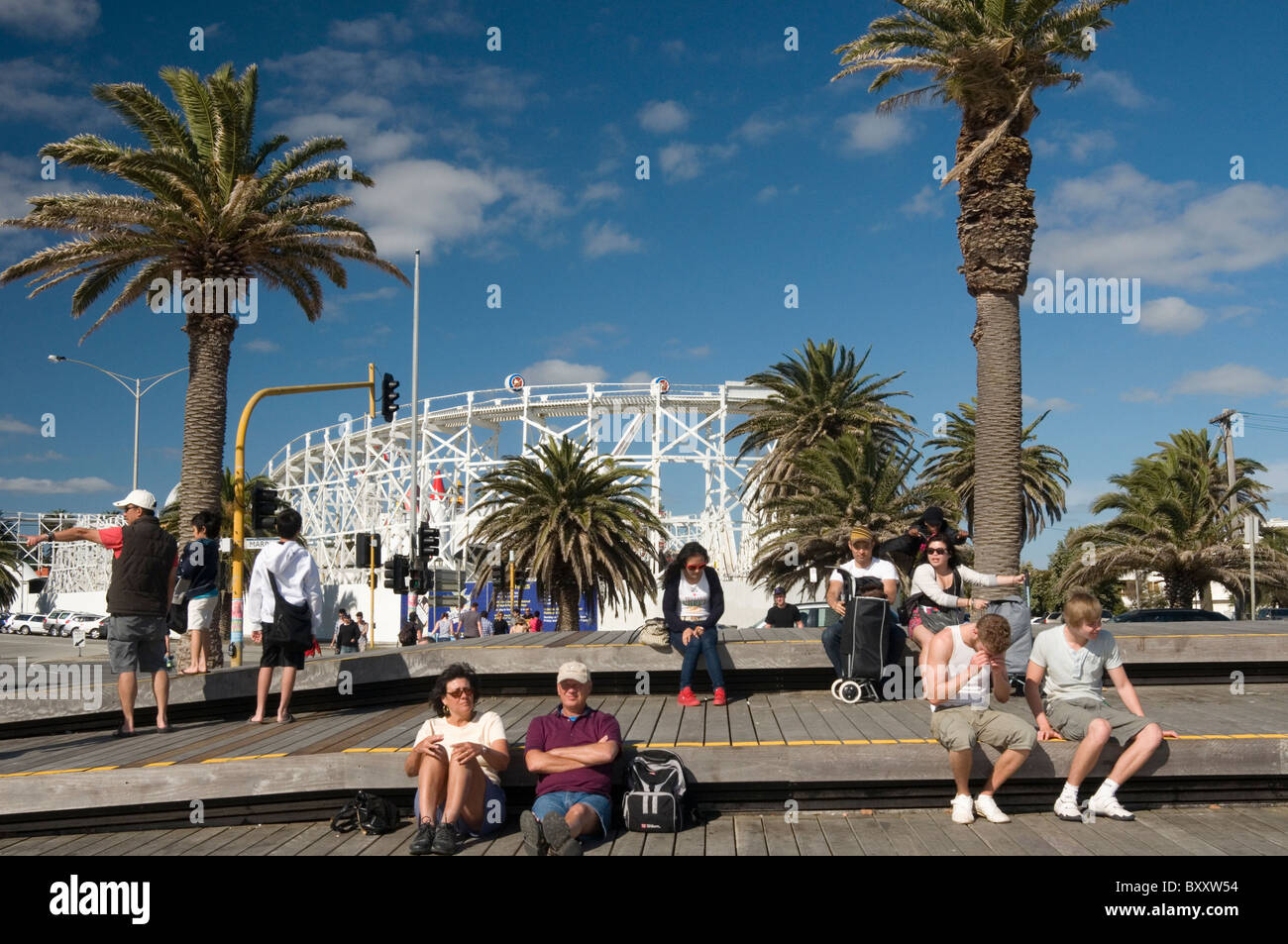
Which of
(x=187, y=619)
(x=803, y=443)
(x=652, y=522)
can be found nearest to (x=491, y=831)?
(x=187, y=619)

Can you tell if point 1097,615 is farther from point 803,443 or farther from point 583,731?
point 803,443

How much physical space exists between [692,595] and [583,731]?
240 centimetres

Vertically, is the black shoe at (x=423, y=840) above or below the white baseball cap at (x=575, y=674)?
below

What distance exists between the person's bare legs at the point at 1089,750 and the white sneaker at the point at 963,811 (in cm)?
63

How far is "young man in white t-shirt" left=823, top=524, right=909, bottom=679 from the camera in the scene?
Result: 312 inches

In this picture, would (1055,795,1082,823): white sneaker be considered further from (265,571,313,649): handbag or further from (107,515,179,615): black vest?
(107,515,179,615): black vest

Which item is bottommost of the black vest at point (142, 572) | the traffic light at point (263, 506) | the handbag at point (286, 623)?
the handbag at point (286, 623)

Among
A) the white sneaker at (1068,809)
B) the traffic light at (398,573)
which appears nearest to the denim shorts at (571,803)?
the white sneaker at (1068,809)

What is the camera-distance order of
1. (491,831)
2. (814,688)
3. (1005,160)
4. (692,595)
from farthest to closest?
(1005,160) < (814,688) < (692,595) < (491,831)

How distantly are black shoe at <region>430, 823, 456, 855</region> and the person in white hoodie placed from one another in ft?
8.95

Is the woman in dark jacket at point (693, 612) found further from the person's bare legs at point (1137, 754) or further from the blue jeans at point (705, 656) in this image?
the person's bare legs at point (1137, 754)

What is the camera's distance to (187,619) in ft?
30.7

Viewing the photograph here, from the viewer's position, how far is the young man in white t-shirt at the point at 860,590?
312 inches
